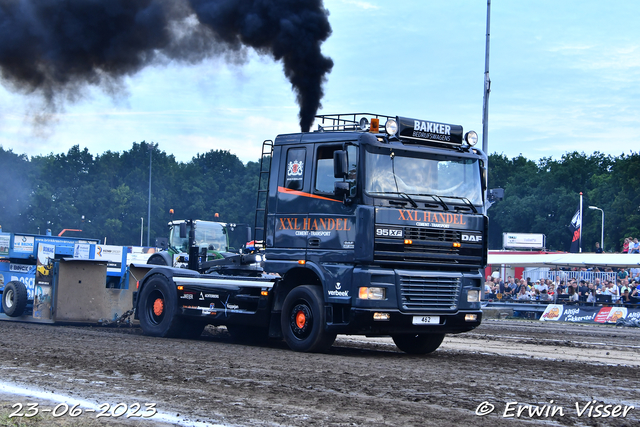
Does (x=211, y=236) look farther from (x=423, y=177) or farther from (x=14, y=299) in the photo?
(x=423, y=177)

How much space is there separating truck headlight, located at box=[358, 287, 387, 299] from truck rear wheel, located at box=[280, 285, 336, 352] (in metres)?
0.77

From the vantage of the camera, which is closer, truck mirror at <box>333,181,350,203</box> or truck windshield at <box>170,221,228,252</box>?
truck mirror at <box>333,181,350,203</box>

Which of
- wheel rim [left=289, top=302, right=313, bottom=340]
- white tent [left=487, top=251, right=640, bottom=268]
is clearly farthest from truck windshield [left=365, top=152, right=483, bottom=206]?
white tent [left=487, top=251, right=640, bottom=268]

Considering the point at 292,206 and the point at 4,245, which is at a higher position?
the point at 292,206

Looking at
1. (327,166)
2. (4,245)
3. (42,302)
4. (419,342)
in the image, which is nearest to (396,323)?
(419,342)

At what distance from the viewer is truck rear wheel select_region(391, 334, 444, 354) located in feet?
43.1

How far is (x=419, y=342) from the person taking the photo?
43.5 feet

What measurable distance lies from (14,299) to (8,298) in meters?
0.43

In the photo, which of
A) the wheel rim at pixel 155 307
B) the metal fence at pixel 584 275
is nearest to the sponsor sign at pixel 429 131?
the wheel rim at pixel 155 307

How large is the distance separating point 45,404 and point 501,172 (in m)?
117

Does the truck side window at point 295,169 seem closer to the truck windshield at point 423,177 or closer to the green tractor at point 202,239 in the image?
the truck windshield at point 423,177

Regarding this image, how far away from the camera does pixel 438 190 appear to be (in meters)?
12.0

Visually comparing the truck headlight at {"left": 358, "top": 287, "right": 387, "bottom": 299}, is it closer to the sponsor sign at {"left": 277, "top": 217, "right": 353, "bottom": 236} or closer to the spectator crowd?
the sponsor sign at {"left": 277, "top": 217, "right": 353, "bottom": 236}

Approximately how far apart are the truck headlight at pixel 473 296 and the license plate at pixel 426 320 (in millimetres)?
711
